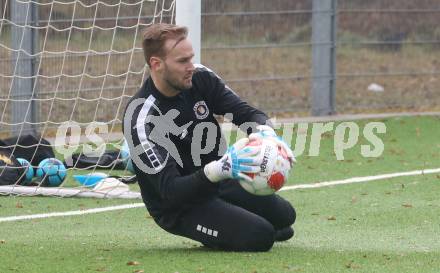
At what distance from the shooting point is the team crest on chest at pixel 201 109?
6.79 meters

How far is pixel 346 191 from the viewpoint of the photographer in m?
9.29

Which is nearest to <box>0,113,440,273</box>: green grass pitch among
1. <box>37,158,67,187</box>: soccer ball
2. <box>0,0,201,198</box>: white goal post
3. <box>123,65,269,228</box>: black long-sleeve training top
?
<box>123,65,269,228</box>: black long-sleeve training top

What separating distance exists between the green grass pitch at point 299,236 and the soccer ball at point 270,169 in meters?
0.41

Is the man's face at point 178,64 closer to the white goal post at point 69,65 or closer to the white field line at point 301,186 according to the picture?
the white field line at point 301,186

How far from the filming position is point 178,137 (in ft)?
21.9

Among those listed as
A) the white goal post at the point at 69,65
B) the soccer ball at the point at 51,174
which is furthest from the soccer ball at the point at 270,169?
the white goal post at the point at 69,65

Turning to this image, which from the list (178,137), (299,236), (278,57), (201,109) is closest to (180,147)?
(178,137)

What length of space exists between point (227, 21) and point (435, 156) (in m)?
3.45

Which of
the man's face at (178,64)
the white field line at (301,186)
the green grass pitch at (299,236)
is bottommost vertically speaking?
the white field line at (301,186)

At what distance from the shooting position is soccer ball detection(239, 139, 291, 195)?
608 cm

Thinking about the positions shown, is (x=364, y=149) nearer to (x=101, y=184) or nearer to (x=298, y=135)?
(x=298, y=135)

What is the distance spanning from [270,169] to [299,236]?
1.26 metres

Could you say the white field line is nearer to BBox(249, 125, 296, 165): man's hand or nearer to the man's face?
the man's face

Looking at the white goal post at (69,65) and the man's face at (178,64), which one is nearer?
the man's face at (178,64)
